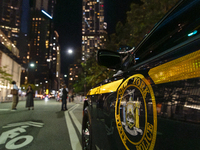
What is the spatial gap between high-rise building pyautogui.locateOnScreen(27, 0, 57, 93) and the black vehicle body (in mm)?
141019

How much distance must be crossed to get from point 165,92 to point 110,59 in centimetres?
107

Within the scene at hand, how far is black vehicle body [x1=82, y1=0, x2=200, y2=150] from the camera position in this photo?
768 millimetres

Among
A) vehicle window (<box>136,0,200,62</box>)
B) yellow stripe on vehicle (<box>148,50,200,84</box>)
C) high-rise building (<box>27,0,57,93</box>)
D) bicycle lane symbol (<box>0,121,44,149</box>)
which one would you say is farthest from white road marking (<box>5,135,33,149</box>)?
high-rise building (<box>27,0,57,93</box>)

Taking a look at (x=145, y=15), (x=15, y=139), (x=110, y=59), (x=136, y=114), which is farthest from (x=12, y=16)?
(x=136, y=114)

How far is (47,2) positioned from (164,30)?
20028cm

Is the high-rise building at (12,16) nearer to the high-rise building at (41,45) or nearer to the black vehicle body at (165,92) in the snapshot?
the high-rise building at (41,45)

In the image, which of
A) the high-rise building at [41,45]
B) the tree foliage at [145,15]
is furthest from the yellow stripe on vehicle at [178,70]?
the high-rise building at [41,45]

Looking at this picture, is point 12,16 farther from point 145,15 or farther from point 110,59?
point 110,59

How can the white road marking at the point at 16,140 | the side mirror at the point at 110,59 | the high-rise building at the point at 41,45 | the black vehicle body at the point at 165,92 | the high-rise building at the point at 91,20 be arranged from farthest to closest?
the high-rise building at the point at 41,45 < the high-rise building at the point at 91,20 < the white road marking at the point at 16,140 < the side mirror at the point at 110,59 < the black vehicle body at the point at 165,92

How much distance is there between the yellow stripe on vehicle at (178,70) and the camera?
78 cm

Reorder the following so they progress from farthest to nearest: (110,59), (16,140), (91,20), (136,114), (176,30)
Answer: (91,20) → (16,140) → (110,59) → (136,114) → (176,30)

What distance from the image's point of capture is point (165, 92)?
91 centimetres

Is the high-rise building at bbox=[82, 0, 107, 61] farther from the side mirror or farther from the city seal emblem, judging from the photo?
the city seal emblem

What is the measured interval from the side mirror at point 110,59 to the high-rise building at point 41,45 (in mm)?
140352
